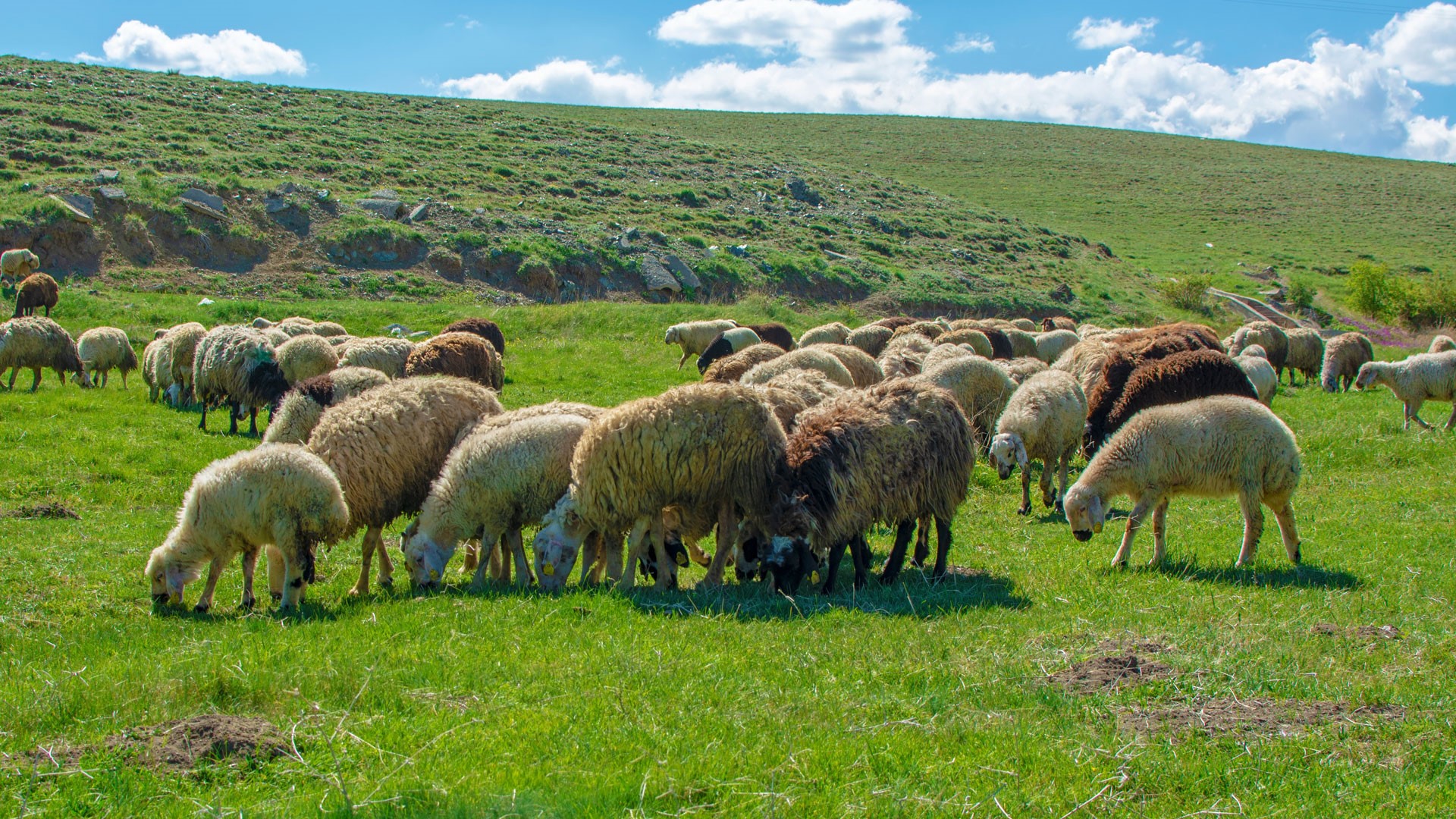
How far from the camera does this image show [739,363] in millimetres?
15695

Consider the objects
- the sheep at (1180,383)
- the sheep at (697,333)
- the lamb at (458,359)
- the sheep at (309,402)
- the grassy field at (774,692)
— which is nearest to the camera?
the grassy field at (774,692)

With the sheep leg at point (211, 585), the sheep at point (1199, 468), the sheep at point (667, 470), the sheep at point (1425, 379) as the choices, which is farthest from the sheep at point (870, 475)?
the sheep at point (1425, 379)

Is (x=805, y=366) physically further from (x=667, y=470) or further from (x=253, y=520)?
(x=253, y=520)

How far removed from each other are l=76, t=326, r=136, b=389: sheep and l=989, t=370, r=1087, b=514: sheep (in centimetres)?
1682

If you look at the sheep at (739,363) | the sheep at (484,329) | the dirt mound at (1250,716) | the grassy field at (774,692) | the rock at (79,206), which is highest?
the rock at (79,206)

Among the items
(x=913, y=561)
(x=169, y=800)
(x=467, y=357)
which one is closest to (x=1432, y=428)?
→ (x=913, y=561)

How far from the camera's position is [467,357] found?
55.9 ft

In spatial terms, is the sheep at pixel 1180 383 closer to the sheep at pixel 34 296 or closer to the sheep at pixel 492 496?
the sheep at pixel 492 496

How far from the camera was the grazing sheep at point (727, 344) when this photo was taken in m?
23.6

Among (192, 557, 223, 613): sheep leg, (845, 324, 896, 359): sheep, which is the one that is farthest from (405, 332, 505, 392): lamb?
(845, 324, 896, 359): sheep

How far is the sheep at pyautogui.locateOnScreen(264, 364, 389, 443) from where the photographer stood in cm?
1142

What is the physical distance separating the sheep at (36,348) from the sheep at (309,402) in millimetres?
10132

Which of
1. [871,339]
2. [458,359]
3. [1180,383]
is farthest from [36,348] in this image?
[1180,383]

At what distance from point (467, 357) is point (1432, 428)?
16793 mm
